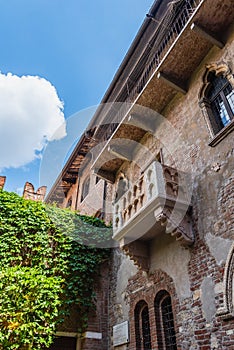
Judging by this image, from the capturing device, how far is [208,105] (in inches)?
276

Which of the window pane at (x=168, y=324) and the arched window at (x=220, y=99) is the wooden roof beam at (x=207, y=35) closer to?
the arched window at (x=220, y=99)

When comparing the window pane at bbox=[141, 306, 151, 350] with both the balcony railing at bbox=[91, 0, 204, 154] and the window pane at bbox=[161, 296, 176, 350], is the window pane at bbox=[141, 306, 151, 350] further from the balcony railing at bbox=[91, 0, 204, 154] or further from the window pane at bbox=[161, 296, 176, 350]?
the balcony railing at bbox=[91, 0, 204, 154]

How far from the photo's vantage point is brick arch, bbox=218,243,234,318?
4.70 meters

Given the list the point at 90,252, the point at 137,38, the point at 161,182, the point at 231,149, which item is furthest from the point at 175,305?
the point at 137,38

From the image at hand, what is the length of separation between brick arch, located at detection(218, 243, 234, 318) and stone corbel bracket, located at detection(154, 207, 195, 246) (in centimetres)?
112

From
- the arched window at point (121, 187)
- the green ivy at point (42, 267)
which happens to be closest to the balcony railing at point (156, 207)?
the green ivy at point (42, 267)

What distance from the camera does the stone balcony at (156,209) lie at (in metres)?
6.09

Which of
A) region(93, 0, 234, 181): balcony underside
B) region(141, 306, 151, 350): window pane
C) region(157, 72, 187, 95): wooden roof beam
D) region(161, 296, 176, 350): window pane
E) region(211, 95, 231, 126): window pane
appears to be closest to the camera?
region(161, 296, 176, 350): window pane

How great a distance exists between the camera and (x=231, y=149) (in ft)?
18.8

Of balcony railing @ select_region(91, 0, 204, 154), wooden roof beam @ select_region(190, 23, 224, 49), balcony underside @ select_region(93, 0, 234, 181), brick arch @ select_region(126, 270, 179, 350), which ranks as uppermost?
balcony railing @ select_region(91, 0, 204, 154)

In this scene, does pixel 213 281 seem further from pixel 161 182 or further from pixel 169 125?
pixel 169 125

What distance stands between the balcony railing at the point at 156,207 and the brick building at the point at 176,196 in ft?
0.08

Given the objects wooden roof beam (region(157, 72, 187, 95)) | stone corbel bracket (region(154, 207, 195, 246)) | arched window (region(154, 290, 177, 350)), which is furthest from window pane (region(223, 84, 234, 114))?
arched window (region(154, 290, 177, 350))

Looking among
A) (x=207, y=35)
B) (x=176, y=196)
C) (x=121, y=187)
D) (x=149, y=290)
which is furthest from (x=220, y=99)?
(x=121, y=187)
